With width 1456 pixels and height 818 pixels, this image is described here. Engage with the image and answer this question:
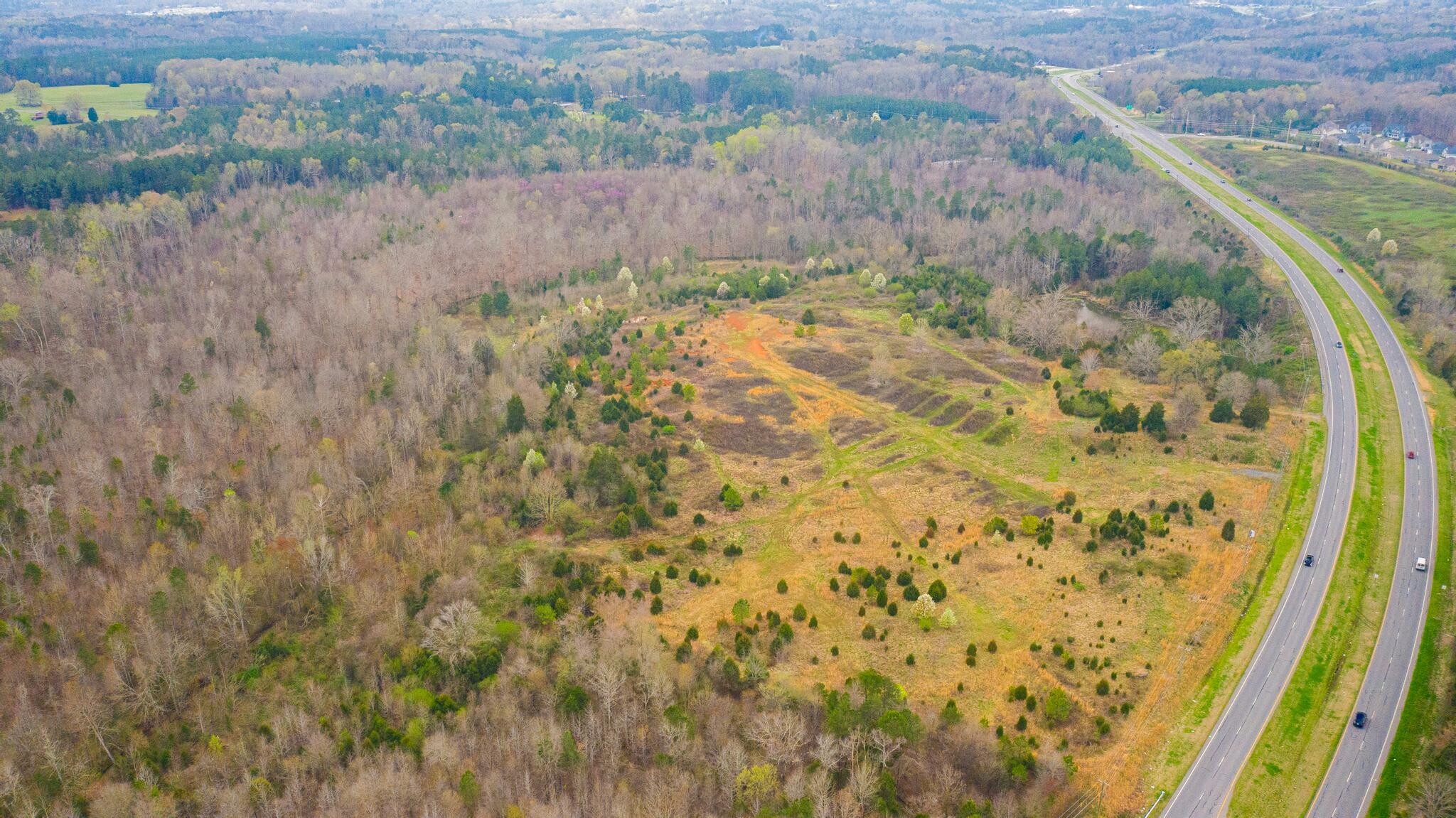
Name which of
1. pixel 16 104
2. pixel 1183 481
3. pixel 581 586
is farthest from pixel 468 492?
pixel 16 104

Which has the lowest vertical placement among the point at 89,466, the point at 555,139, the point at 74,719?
the point at 74,719

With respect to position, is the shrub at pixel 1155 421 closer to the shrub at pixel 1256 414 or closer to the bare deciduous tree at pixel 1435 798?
the shrub at pixel 1256 414

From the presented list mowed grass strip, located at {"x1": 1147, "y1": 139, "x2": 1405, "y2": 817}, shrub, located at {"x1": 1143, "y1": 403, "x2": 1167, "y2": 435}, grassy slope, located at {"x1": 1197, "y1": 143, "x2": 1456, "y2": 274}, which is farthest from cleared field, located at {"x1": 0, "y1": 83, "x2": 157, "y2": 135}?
grassy slope, located at {"x1": 1197, "y1": 143, "x2": 1456, "y2": 274}

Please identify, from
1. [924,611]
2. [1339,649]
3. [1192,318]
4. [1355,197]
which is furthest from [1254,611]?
[1355,197]

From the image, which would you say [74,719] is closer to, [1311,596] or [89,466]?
[89,466]

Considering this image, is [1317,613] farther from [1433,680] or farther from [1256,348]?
[1256,348]

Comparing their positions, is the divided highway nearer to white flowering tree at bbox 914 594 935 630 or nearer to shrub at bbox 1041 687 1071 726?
shrub at bbox 1041 687 1071 726

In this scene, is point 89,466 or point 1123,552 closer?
point 1123,552
